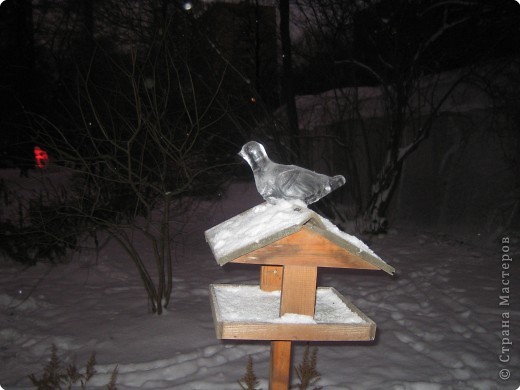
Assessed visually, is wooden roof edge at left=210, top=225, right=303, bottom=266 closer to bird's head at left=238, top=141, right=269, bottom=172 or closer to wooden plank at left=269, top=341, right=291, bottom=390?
bird's head at left=238, top=141, right=269, bottom=172

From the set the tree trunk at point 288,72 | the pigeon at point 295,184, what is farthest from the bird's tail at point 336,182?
the tree trunk at point 288,72

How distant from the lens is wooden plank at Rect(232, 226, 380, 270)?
5.88ft

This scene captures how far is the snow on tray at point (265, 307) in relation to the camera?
1923mm

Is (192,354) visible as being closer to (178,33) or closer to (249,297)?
(249,297)

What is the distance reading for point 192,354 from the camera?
3658 mm

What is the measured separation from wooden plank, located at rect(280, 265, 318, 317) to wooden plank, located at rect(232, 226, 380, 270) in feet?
0.27

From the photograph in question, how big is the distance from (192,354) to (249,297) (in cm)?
175

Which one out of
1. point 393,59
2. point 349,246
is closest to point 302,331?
point 349,246

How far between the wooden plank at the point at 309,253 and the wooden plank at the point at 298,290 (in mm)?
82

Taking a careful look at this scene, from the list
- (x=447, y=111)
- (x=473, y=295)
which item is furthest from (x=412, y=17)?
(x=473, y=295)

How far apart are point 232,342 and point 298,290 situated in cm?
226

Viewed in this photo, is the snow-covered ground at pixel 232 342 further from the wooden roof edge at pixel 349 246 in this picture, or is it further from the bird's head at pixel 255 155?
the bird's head at pixel 255 155

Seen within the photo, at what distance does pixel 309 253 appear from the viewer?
1826 millimetres

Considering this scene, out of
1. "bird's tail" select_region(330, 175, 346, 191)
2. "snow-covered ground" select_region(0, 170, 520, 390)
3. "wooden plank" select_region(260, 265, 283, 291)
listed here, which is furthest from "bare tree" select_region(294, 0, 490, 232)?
"bird's tail" select_region(330, 175, 346, 191)
